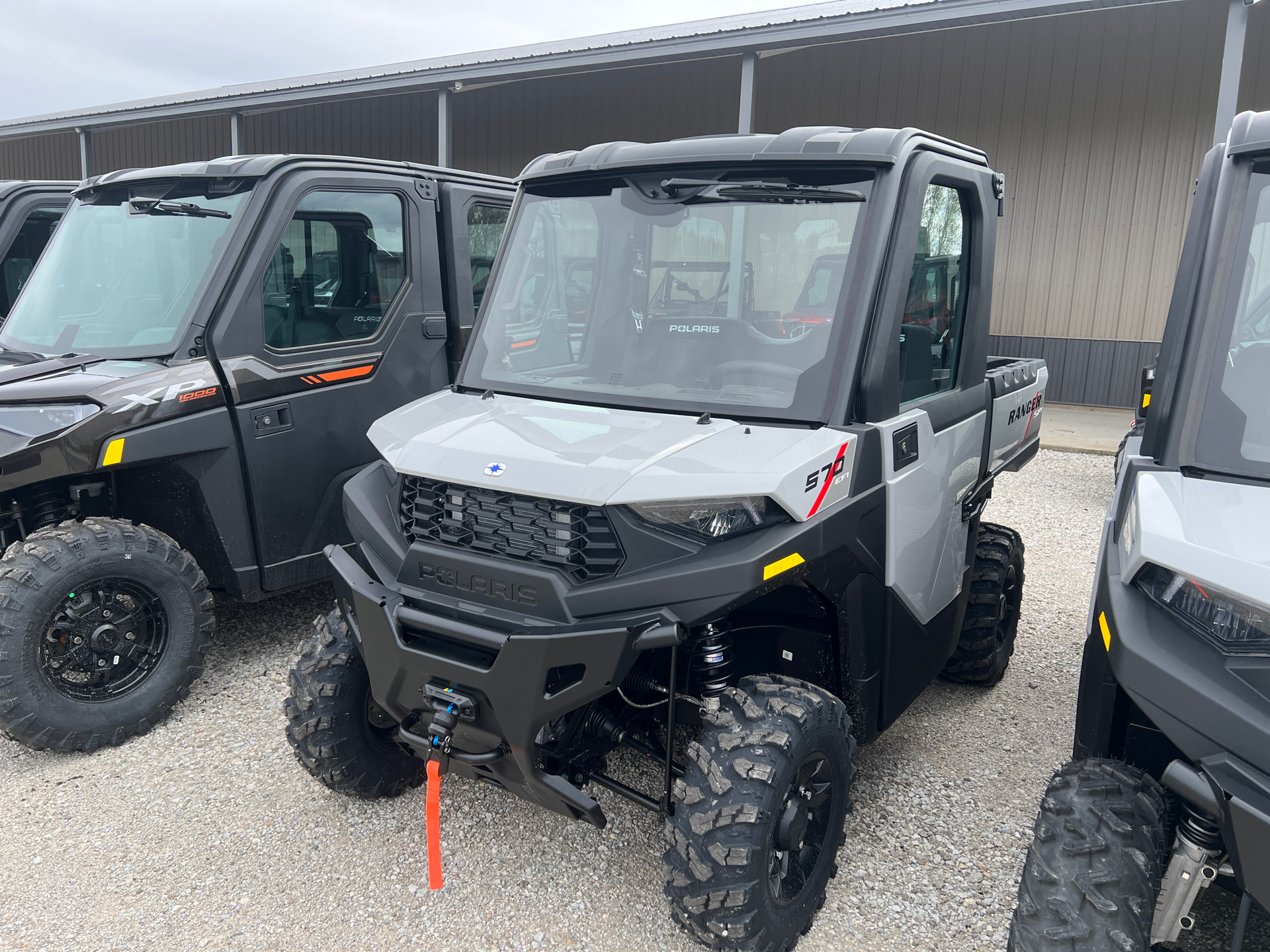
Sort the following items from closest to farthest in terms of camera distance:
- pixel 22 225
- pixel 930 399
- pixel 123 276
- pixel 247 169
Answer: pixel 930 399 → pixel 247 169 → pixel 123 276 → pixel 22 225

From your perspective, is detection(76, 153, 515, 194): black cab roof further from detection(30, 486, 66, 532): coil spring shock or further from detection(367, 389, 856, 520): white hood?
detection(367, 389, 856, 520): white hood

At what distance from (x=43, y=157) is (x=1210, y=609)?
92.2 feet

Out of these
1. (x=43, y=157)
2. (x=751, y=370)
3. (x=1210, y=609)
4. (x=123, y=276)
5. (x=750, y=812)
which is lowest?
(x=750, y=812)

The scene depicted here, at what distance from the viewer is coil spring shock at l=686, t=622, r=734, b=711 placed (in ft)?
7.92

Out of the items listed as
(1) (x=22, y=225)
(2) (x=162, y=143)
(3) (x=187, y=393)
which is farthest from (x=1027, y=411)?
(2) (x=162, y=143)

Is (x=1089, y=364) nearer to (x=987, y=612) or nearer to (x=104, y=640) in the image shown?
(x=987, y=612)

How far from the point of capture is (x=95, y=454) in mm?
3477

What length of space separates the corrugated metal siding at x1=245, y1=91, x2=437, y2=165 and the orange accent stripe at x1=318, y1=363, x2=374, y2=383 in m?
13.2

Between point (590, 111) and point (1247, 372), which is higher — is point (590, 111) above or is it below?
above

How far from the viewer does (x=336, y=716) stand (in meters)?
2.85

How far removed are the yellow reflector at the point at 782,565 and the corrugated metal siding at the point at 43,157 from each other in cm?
2553

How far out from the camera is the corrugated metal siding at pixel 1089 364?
1173cm

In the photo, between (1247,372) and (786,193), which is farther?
(786,193)

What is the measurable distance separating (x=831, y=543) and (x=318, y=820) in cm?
198
